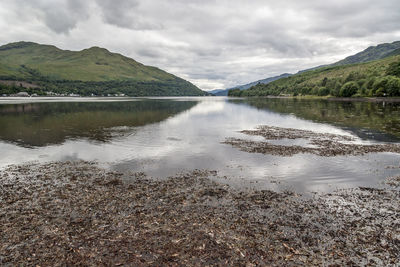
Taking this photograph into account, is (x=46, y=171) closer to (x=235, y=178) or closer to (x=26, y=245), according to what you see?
(x=26, y=245)

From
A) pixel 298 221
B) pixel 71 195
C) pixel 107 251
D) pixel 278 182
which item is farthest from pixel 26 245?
pixel 278 182

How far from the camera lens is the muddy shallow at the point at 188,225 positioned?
1267 centimetres

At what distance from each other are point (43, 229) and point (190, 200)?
10164mm

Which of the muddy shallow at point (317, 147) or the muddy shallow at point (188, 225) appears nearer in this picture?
the muddy shallow at point (188, 225)

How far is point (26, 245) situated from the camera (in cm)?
1350

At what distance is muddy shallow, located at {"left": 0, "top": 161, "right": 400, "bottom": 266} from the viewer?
41.6 feet

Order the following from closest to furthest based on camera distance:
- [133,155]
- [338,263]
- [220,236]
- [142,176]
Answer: [338,263] → [220,236] → [142,176] → [133,155]

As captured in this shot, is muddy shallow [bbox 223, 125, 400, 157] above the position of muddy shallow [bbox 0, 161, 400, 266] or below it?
above

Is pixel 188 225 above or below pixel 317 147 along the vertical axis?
below

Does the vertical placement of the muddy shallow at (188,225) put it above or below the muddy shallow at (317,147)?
below

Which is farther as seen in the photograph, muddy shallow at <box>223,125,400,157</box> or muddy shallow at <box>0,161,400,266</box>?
muddy shallow at <box>223,125,400,157</box>

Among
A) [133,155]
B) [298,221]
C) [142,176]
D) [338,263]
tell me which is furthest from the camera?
[133,155]

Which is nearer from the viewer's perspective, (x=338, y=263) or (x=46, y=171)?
(x=338, y=263)

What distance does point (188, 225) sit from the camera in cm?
1571
